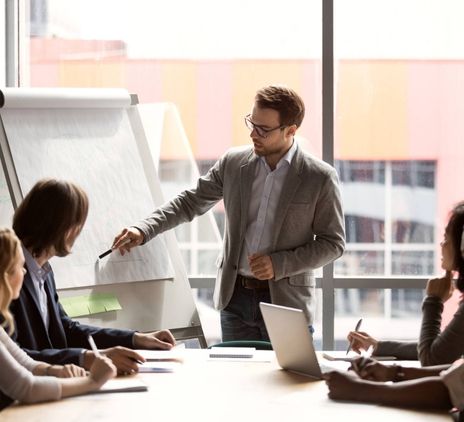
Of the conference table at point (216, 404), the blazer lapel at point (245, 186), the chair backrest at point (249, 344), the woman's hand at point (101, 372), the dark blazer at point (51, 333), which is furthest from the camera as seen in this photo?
the blazer lapel at point (245, 186)

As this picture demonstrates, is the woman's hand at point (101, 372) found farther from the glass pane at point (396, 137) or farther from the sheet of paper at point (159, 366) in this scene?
the glass pane at point (396, 137)

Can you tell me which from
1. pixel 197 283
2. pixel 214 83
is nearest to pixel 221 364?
pixel 197 283

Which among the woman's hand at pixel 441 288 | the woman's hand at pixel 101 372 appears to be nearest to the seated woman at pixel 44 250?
the woman's hand at pixel 101 372

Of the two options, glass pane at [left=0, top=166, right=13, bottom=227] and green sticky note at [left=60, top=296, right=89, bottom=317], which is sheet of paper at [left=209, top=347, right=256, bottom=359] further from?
glass pane at [left=0, top=166, right=13, bottom=227]

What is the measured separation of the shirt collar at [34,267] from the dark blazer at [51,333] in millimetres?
31

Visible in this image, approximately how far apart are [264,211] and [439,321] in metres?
1.24

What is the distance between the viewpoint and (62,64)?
5.36m

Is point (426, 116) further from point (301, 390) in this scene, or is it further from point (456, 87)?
point (301, 390)

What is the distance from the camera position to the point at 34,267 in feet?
11.0

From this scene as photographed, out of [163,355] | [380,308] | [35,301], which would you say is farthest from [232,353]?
[380,308]

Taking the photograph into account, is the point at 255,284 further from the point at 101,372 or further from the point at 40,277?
the point at 101,372

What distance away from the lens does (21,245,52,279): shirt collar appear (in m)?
3.31

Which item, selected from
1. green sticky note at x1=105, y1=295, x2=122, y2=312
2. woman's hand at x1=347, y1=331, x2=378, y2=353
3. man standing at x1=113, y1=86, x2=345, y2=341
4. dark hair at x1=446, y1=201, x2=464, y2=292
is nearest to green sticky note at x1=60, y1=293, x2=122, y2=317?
green sticky note at x1=105, y1=295, x2=122, y2=312

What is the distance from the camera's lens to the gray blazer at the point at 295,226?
14.1 ft
